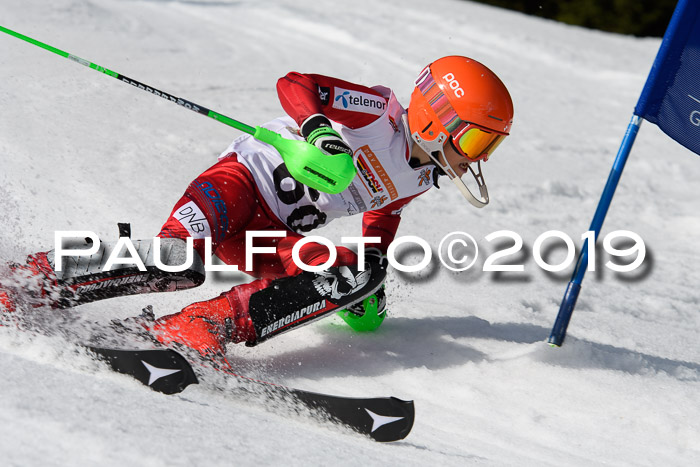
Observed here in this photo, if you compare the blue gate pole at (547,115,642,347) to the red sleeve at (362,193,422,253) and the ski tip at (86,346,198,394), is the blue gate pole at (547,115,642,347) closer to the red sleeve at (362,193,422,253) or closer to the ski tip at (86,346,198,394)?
the red sleeve at (362,193,422,253)

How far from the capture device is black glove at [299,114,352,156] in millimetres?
2883

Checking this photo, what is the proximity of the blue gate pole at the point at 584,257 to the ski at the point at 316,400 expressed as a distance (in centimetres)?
134

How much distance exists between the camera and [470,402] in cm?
307

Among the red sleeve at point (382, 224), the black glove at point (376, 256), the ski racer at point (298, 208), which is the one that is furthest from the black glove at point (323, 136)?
the red sleeve at point (382, 224)

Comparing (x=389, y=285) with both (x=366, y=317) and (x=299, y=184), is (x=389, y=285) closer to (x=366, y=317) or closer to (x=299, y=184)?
(x=366, y=317)

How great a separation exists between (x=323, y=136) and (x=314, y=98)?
249 mm

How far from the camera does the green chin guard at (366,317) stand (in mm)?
3459

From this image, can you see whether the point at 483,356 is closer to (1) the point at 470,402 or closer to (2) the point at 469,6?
(1) the point at 470,402

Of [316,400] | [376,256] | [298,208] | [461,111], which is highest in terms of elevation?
[461,111]

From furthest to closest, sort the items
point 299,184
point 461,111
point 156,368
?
1. point 299,184
2. point 461,111
3. point 156,368

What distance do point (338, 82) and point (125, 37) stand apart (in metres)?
5.12

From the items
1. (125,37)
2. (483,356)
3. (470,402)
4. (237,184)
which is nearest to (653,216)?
(483,356)

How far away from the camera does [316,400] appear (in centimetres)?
259

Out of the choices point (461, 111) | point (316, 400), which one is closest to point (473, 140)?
point (461, 111)
